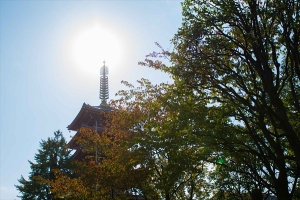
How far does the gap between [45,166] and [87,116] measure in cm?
607

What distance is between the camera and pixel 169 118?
34.2ft

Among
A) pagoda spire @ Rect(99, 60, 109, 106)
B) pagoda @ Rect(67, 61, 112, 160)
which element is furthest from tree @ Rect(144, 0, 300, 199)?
pagoda spire @ Rect(99, 60, 109, 106)

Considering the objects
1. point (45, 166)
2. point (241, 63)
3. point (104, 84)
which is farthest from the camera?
point (104, 84)

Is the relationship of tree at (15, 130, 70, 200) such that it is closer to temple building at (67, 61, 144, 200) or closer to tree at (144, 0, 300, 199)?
temple building at (67, 61, 144, 200)

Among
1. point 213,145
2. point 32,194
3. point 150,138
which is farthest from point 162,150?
point 32,194

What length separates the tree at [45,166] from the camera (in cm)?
2805

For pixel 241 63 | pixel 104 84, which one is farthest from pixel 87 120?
pixel 241 63

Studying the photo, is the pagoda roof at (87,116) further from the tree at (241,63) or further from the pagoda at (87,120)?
the tree at (241,63)

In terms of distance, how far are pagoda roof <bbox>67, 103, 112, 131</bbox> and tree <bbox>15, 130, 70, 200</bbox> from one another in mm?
2374

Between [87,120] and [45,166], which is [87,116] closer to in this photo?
[87,120]

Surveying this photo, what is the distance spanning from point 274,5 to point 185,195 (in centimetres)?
925

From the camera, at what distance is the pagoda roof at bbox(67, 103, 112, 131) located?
29.8 metres

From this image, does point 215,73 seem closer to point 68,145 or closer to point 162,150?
point 162,150

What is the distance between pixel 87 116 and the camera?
31.1 meters
